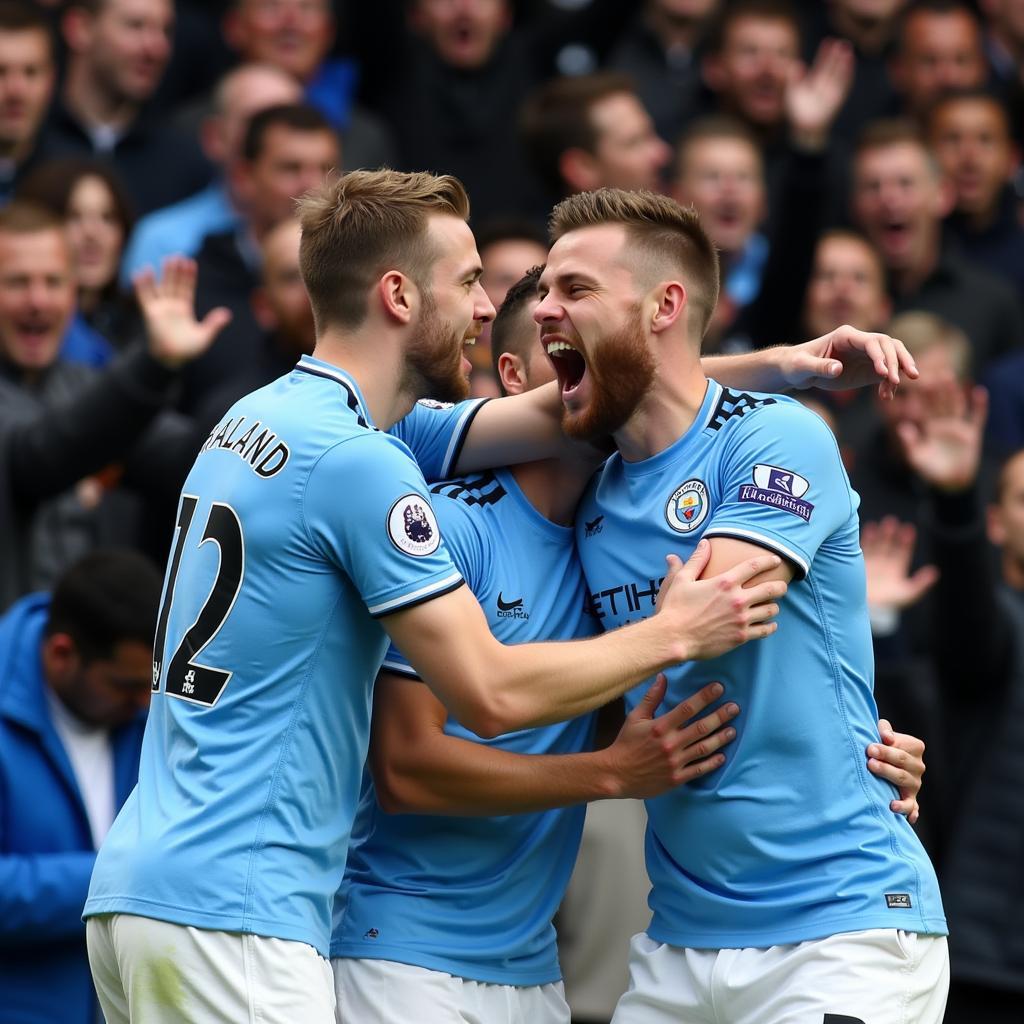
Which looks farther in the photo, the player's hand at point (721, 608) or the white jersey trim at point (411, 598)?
the player's hand at point (721, 608)

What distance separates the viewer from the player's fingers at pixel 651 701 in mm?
4570

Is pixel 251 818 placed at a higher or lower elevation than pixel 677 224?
lower

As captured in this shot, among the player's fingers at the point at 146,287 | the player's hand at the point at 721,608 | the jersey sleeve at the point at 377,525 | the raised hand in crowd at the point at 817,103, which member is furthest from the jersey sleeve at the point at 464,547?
the raised hand in crowd at the point at 817,103

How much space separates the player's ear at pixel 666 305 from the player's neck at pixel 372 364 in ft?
2.18

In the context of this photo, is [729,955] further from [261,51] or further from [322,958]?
[261,51]

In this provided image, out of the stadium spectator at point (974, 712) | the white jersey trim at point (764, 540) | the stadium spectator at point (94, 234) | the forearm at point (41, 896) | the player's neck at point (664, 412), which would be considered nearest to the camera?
the white jersey trim at point (764, 540)

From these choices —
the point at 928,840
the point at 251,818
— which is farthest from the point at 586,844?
the point at 251,818

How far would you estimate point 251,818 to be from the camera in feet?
13.7

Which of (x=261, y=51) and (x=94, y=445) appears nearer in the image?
(x=94, y=445)

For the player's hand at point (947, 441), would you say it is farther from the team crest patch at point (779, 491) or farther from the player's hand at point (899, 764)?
the team crest patch at point (779, 491)

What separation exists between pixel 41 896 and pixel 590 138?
4.30 meters

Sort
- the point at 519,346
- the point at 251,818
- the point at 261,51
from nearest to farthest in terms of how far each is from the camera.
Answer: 1. the point at 251,818
2. the point at 519,346
3. the point at 261,51

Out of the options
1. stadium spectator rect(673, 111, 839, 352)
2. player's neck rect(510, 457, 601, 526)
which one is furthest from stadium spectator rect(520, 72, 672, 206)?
player's neck rect(510, 457, 601, 526)

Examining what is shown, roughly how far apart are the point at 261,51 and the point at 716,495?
6352 mm
